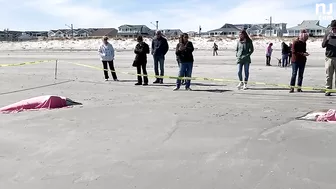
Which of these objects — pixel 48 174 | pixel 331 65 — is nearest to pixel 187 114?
pixel 48 174

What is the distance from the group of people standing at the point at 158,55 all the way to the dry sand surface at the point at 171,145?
73.3 inches

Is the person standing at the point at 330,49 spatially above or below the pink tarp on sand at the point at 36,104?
above

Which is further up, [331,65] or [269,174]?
[331,65]

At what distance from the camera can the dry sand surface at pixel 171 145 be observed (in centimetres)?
438

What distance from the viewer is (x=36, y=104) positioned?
8547 mm

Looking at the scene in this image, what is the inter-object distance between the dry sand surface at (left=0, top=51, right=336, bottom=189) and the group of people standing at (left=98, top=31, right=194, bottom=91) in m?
1.86

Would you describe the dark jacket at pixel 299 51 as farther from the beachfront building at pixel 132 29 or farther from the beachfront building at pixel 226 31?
the beachfront building at pixel 132 29

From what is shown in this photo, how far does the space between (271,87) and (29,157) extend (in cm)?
858

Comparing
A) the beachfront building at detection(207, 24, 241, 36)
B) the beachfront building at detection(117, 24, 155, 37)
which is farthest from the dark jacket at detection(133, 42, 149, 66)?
the beachfront building at detection(117, 24, 155, 37)

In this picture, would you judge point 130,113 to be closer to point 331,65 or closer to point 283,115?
point 283,115

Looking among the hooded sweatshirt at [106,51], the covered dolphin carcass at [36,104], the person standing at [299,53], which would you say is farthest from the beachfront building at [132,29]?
the covered dolphin carcass at [36,104]

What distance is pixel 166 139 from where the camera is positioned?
6016 mm

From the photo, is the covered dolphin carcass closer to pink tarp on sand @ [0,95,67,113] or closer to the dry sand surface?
pink tarp on sand @ [0,95,67,113]

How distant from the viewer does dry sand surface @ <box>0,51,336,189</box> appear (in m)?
4.38
